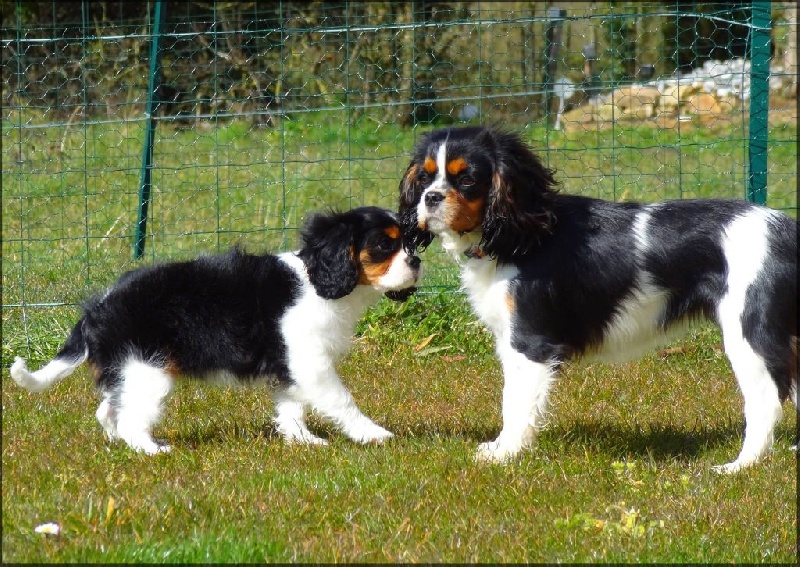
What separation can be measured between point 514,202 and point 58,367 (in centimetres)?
204

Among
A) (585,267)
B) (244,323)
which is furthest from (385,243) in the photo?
(585,267)

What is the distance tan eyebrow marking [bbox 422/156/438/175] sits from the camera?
4.30 metres

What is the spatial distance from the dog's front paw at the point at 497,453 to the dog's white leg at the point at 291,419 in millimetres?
747

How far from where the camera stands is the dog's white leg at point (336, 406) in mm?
4637

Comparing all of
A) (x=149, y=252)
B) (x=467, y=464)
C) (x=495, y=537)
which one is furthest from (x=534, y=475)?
(x=149, y=252)

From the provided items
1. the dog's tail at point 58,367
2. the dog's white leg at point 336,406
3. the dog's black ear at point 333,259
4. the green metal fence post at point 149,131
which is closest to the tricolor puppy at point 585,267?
the dog's black ear at point 333,259

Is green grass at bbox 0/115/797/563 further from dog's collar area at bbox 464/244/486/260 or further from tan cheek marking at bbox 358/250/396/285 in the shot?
dog's collar area at bbox 464/244/486/260

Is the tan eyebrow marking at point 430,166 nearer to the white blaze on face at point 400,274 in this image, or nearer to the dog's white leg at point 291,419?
the white blaze on face at point 400,274

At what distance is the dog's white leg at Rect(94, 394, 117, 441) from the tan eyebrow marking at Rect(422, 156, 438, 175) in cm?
172

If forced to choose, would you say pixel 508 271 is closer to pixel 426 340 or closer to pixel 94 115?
pixel 426 340

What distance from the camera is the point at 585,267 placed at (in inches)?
A: 174

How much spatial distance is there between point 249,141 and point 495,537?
717 centimetres

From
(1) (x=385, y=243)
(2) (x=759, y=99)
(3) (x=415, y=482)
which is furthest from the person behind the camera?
(2) (x=759, y=99)

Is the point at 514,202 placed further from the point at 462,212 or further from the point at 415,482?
the point at 415,482
